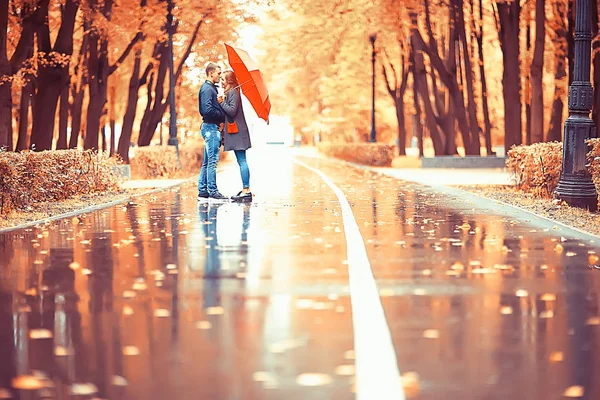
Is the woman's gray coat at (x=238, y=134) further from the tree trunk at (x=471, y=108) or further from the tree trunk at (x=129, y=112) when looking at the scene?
the tree trunk at (x=471, y=108)

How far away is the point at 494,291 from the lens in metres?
9.07

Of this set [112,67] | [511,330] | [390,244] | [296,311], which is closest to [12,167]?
[390,244]

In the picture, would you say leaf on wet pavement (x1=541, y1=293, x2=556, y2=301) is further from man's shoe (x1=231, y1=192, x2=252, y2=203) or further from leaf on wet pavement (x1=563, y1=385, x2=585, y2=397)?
man's shoe (x1=231, y1=192, x2=252, y2=203)

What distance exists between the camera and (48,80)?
27.9m

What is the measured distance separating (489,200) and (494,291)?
12.5 meters

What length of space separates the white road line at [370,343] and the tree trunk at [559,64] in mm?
29285

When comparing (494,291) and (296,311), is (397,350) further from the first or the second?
(494,291)

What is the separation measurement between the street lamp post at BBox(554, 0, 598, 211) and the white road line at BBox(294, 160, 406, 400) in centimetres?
824

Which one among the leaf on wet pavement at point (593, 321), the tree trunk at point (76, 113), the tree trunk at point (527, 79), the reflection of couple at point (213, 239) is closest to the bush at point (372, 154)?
the tree trunk at point (527, 79)

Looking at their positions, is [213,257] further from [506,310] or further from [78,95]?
[78,95]

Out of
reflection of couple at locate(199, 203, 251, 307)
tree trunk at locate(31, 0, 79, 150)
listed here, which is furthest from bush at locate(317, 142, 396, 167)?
reflection of couple at locate(199, 203, 251, 307)

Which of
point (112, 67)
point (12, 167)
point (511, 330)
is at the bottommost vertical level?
point (511, 330)

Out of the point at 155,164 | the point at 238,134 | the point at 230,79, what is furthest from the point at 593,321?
the point at 155,164

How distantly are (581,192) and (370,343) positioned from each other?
12.3m
